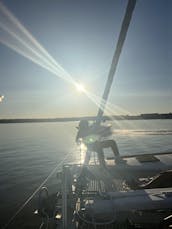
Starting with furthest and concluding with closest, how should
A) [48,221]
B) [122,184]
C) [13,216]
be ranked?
[13,216] < [122,184] < [48,221]

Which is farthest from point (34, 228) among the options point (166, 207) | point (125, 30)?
point (125, 30)

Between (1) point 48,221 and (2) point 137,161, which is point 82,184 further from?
(2) point 137,161

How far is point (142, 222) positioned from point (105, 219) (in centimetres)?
99

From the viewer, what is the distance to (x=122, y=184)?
11.1 meters

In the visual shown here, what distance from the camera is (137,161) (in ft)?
39.9

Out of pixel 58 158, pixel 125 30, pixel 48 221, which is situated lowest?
pixel 58 158

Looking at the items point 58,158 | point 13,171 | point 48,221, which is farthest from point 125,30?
point 58,158

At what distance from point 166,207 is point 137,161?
5.55m

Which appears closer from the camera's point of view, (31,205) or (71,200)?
(71,200)

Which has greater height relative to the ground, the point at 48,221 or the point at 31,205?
the point at 48,221

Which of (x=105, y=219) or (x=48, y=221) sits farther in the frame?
(x=48, y=221)

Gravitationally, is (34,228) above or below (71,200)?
below

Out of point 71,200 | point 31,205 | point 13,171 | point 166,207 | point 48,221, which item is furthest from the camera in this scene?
point 13,171

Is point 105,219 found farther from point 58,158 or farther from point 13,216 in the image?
point 58,158
